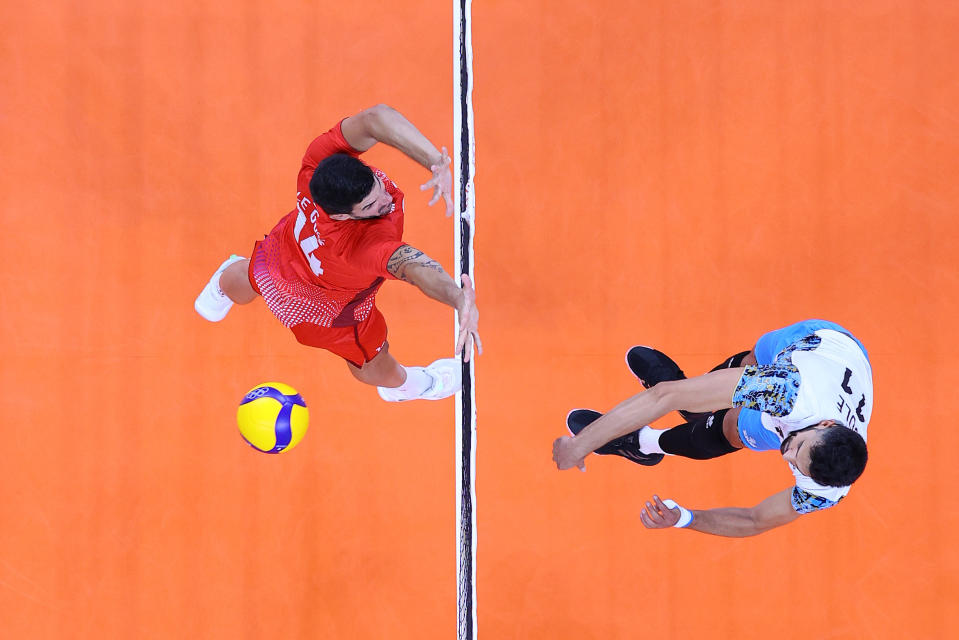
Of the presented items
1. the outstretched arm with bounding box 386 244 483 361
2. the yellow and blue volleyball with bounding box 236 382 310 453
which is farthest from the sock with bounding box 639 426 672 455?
the yellow and blue volleyball with bounding box 236 382 310 453

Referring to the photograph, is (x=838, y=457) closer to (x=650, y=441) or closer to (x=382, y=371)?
(x=650, y=441)

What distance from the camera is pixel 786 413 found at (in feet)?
8.55

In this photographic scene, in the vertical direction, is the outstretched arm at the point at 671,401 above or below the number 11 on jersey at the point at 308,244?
below

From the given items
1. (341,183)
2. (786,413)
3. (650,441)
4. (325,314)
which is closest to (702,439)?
(650,441)

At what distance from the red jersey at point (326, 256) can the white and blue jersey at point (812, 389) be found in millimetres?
1590

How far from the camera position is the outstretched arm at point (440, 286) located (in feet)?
8.29

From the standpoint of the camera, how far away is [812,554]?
13.6 feet

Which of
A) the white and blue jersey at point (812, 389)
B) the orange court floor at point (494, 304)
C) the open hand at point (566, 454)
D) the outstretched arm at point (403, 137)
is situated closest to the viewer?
the white and blue jersey at point (812, 389)

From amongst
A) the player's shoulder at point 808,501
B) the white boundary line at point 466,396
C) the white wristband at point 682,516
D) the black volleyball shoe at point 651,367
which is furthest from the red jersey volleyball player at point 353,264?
the player's shoulder at point 808,501

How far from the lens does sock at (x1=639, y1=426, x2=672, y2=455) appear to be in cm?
356

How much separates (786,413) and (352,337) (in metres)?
2.07

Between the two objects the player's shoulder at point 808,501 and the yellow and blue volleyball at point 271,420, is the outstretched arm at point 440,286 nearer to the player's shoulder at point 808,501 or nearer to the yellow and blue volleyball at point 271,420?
the yellow and blue volleyball at point 271,420

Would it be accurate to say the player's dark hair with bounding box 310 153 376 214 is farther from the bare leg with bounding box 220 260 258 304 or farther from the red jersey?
the bare leg with bounding box 220 260 258 304

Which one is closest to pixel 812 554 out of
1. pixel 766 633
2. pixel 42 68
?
pixel 766 633
